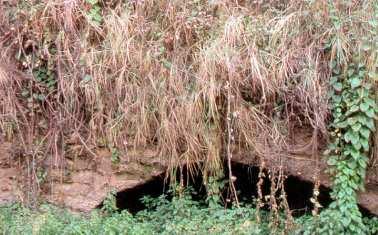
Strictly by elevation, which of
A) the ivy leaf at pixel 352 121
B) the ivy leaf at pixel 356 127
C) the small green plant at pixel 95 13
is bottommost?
the ivy leaf at pixel 356 127

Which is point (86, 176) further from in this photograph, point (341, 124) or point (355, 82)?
point (355, 82)

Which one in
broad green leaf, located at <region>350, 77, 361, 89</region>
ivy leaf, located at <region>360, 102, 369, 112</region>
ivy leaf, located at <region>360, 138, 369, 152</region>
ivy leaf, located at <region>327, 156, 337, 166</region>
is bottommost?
ivy leaf, located at <region>327, 156, 337, 166</region>

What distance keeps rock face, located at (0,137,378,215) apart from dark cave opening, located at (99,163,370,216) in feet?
0.38

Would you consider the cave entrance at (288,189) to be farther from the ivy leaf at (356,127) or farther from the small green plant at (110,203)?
the small green plant at (110,203)

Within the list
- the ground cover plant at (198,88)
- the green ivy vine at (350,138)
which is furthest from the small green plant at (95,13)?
the green ivy vine at (350,138)

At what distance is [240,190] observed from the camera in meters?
5.00

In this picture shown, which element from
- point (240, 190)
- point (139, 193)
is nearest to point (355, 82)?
point (240, 190)

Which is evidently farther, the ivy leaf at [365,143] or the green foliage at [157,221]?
the green foliage at [157,221]

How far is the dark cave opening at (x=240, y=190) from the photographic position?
4758 mm

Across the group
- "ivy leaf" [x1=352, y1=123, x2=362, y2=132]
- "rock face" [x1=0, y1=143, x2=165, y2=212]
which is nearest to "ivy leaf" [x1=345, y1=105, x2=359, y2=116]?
"ivy leaf" [x1=352, y1=123, x2=362, y2=132]

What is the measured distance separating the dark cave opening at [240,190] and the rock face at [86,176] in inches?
4.6

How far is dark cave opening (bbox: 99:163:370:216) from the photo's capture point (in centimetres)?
476

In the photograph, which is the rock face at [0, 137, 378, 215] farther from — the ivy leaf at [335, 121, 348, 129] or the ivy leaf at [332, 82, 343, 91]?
the ivy leaf at [332, 82, 343, 91]

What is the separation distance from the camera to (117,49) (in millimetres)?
4754
